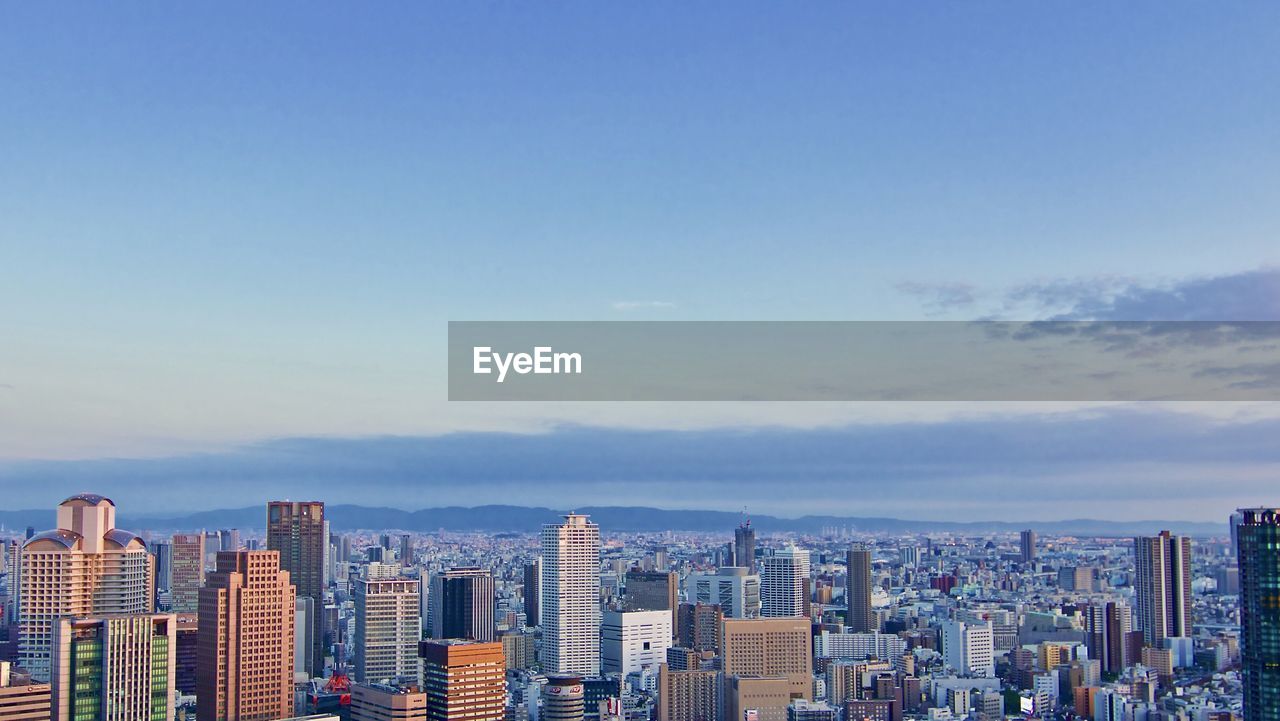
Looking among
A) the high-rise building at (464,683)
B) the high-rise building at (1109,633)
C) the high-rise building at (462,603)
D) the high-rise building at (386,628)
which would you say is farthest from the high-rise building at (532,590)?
the high-rise building at (464,683)

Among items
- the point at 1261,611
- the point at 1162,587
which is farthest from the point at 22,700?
the point at 1162,587

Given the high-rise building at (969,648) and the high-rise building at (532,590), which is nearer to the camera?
the high-rise building at (969,648)

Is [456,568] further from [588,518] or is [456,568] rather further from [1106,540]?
[1106,540]

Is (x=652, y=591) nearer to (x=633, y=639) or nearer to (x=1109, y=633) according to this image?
(x=633, y=639)

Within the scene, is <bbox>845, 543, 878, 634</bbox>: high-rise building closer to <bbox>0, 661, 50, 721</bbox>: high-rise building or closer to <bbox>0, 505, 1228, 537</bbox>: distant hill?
<bbox>0, 505, 1228, 537</bbox>: distant hill

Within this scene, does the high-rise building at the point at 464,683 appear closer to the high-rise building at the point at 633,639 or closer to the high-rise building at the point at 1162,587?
the high-rise building at the point at 1162,587

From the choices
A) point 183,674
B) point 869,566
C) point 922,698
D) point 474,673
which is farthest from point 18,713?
point 869,566
